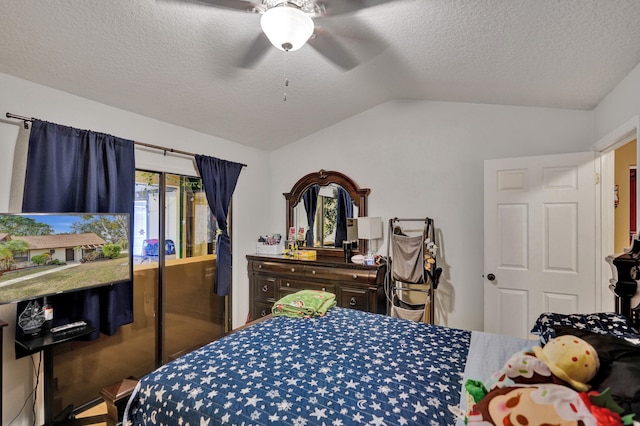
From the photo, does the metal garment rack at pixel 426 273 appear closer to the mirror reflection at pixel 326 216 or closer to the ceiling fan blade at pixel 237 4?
the mirror reflection at pixel 326 216

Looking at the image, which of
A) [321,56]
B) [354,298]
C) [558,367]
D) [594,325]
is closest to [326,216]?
[354,298]

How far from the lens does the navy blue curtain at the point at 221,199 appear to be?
10.7ft

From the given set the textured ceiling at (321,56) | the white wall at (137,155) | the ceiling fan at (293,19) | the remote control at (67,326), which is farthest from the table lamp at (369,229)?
the remote control at (67,326)

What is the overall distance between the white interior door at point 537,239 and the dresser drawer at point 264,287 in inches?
87.3

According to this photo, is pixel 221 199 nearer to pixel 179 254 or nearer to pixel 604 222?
pixel 179 254

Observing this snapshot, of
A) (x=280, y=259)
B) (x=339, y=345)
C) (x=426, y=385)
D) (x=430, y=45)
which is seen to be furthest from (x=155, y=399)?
(x=430, y=45)

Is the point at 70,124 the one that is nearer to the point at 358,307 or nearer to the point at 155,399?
the point at 155,399

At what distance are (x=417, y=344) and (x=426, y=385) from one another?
1.44ft

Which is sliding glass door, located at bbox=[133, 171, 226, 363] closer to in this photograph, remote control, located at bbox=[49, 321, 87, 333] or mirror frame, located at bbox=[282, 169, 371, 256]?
remote control, located at bbox=[49, 321, 87, 333]

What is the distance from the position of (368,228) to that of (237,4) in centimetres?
230

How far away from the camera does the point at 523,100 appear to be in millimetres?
2707

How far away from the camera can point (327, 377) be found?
4.71ft

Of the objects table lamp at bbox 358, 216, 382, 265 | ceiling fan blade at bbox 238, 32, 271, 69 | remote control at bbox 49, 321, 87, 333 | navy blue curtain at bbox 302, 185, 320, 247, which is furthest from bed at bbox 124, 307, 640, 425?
navy blue curtain at bbox 302, 185, 320, 247

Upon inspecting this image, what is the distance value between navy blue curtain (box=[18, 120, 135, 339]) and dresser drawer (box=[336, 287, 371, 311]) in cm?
191
